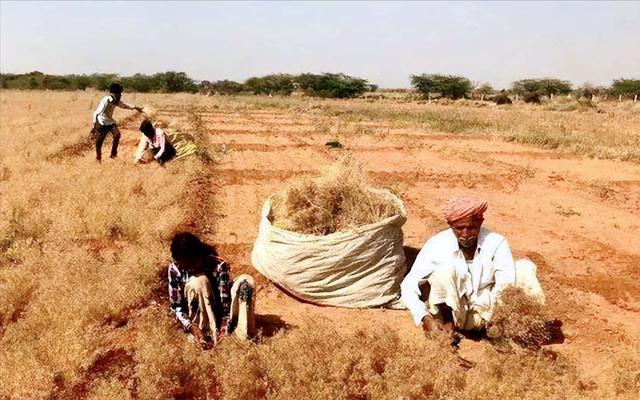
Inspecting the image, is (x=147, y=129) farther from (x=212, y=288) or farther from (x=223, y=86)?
(x=223, y=86)

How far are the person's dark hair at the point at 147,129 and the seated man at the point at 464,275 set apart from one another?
6.65 metres

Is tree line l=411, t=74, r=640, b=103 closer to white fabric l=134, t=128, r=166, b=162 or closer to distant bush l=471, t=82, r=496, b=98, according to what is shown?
distant bush l=471, t=82, r=496, b=98

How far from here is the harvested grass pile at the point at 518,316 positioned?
3.58 meters

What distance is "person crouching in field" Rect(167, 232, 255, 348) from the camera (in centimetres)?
381

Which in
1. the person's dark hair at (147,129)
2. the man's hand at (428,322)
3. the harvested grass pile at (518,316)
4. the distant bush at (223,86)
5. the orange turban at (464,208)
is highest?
the distant bush at (223,86)

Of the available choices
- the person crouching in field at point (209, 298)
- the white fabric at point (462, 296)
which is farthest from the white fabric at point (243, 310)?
the white fabric at point (462, 296)

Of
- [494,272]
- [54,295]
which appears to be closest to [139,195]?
[54,295]

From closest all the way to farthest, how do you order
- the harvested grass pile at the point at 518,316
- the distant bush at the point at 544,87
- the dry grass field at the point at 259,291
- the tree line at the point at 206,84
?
the dry grass field at the point at 259,291
the harvested grass pile at the point at 518,316
the distant bush at the point at 544,87
the tree line at the point at 206,84

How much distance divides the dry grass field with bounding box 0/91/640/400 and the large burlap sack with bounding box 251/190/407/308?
152mm

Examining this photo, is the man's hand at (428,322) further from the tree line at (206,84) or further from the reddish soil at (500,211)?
the tree line at (206,84)

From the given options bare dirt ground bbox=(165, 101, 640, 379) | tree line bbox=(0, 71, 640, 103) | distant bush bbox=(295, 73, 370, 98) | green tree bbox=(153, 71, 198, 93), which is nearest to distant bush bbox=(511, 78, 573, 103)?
tree line bbox=(0, 71, 640, 103)

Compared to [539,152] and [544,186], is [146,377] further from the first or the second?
[539,152]

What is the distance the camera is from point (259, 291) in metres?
5.10

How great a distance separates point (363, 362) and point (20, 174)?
7484mm
